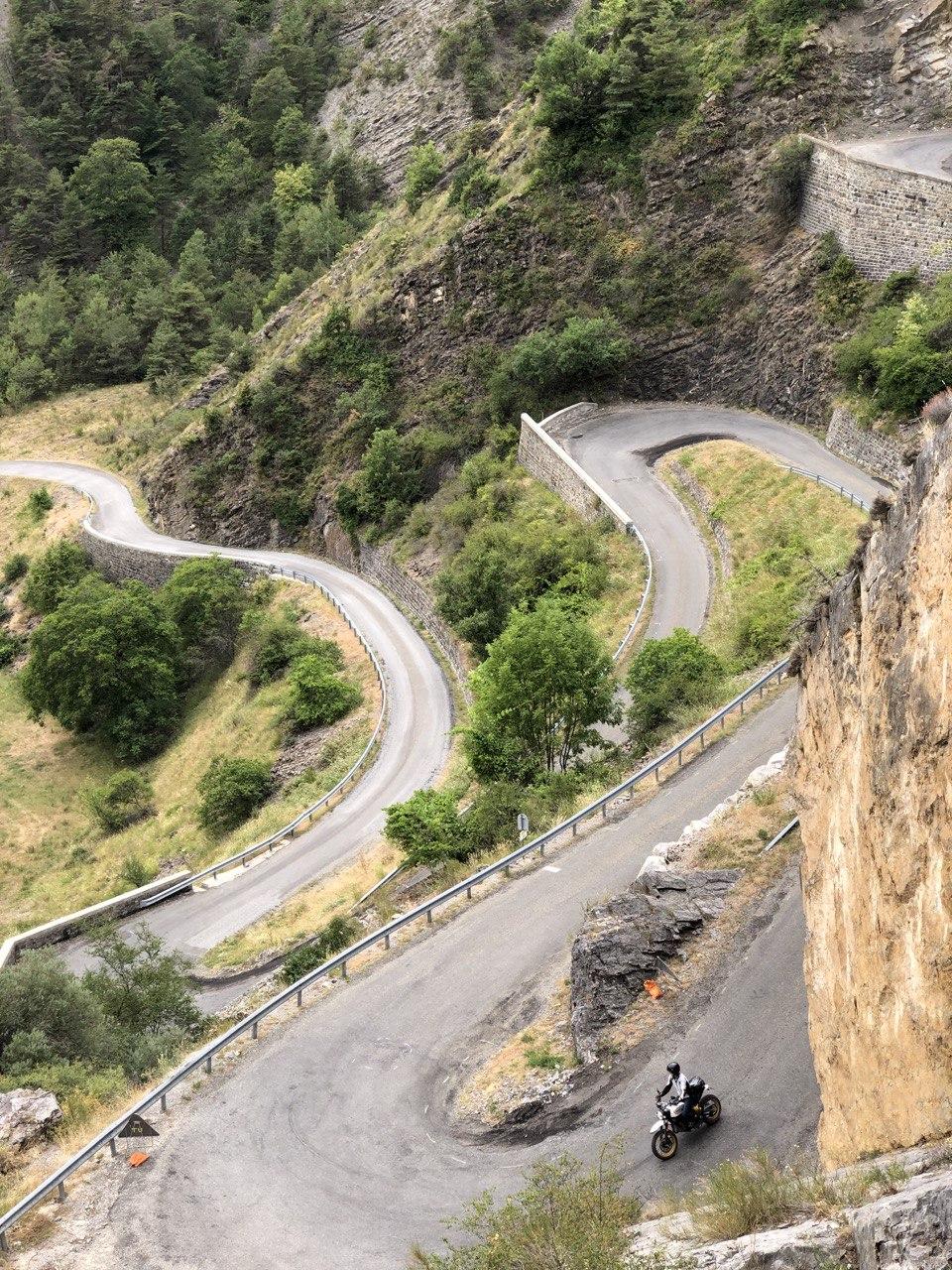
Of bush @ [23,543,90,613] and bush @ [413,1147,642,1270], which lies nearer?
bush @ [413,1147,642,1270]

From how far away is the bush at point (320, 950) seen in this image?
22922 mm

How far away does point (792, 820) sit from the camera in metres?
20.1

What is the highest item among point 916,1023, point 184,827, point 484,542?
point 916,1023

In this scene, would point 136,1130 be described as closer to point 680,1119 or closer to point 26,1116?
point 26,1116

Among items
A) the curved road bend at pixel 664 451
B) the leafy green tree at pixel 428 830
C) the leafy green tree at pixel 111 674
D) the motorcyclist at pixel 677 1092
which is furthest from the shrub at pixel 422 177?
the motorcyclist at pixel 677 1092

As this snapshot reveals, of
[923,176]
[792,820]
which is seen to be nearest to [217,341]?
[923,176]

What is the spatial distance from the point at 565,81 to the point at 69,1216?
45.4 m

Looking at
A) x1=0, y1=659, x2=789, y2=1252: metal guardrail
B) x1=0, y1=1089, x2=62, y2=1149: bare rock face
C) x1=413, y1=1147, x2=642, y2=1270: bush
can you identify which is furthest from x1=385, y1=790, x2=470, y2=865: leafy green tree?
x1=413, y1=1147, x2=642, y2=1270: bush

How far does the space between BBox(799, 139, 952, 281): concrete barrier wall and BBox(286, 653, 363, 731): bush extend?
21.9 m

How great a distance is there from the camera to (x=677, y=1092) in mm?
14336

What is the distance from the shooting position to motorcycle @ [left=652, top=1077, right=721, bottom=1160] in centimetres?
1420

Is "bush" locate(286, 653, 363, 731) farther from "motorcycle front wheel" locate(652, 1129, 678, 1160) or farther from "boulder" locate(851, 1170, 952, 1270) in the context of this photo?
"boulder" locate(851, 1170, 952, 1270)

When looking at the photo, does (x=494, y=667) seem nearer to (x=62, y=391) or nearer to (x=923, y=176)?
(x=923, y=176)

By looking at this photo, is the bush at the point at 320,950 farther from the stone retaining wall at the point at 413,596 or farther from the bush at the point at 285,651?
the bush at the point at 285,651
